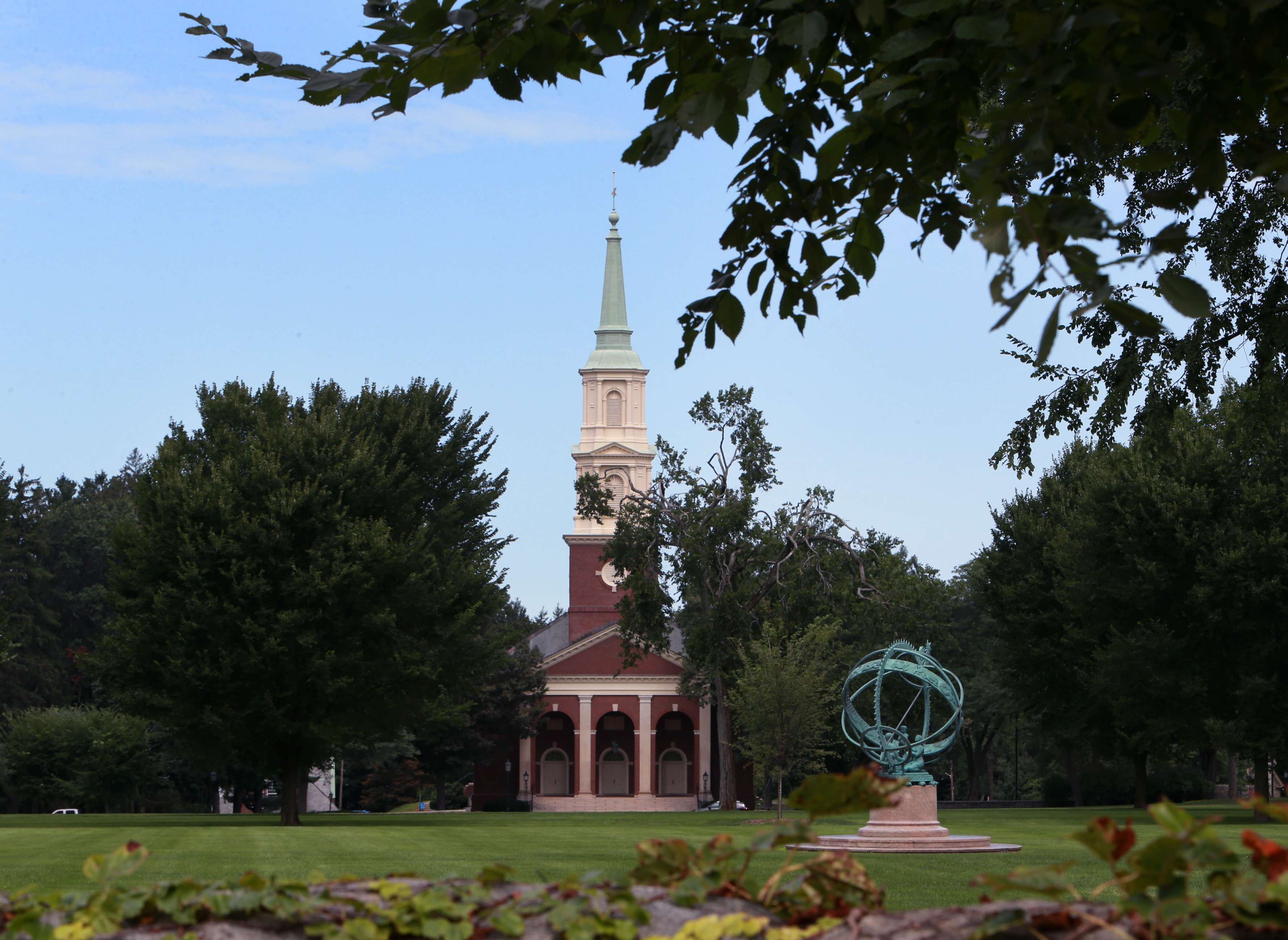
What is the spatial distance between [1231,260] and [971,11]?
367 inches

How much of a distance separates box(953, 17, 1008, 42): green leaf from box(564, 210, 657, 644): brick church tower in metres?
59.7

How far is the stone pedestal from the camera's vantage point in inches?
800

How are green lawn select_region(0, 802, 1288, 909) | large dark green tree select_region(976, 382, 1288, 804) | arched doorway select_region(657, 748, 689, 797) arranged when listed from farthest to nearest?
arched doorway select_region(657, 748, 689, 797) < large dark green tree select_region(976, 382, 1288, 804) < green lawn select_region(0, 802, 1288, 909)

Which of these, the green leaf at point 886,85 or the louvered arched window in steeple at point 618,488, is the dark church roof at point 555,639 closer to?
the louvered arched window in steeple at point 618,488

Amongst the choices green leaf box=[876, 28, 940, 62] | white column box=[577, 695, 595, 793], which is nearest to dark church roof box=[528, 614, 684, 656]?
white column box=[577, 695, 595, 793]

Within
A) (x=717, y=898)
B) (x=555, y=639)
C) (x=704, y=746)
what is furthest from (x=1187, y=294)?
(x=555, y=639)

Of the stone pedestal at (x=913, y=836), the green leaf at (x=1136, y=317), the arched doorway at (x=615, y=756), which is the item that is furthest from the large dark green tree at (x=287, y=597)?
the arched doorway at (x=615, y=756)

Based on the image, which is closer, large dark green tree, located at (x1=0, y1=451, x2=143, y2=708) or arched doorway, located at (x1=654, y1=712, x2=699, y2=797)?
large dark green tree, located at (x1=0, y1=451, x2=143, y2=708)

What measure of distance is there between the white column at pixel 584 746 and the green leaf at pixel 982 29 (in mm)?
61610

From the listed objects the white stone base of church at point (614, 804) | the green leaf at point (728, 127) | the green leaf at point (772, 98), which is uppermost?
the green leaf at point (772, 98)

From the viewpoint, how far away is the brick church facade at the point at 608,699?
6430 cm

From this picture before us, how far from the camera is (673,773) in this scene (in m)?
68.9

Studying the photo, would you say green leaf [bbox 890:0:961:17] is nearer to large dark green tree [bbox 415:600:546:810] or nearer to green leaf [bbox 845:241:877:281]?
green leaf [bbox 845:241:877:281]

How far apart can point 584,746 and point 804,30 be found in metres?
61.7
